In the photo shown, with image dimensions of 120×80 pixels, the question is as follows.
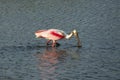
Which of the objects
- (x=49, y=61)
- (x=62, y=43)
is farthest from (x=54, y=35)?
(x=49, y=61)

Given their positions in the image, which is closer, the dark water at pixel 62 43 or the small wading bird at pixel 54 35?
the dark water at pixel 62 43

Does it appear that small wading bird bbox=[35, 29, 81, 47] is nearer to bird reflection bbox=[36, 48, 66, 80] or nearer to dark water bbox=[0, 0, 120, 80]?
dark water bbox=[0, 0, 120, 80]

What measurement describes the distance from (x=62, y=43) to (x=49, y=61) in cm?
337

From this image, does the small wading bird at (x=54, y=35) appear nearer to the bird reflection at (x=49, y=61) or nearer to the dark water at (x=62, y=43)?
the dark water at (x=62, y=43)

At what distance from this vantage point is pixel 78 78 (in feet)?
48.2

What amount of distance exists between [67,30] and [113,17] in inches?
144

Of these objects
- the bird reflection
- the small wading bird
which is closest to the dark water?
the bird reflection

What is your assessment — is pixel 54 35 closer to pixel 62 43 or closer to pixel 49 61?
pixel 62 43

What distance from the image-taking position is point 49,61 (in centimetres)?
1720

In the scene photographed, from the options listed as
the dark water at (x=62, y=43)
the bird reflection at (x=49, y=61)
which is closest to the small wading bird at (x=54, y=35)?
the dark water at (x=62, y=43)

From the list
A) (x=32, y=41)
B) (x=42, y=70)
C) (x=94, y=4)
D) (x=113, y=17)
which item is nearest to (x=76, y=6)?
(x=94, y=4)

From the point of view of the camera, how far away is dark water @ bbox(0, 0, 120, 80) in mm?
15578

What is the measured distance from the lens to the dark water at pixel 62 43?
15.6 meters

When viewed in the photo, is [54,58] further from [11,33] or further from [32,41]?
[11,33]
